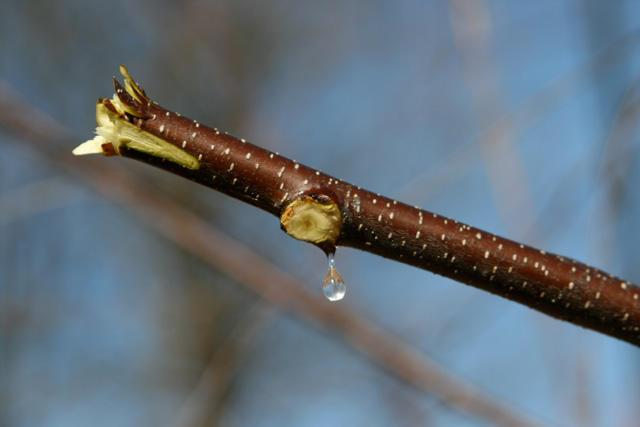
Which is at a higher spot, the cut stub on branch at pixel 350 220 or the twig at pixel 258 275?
the twig at pixel 258 275

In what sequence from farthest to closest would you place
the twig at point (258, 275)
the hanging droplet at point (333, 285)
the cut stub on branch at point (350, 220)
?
the twig at point (258, 275), the hanging droplet at point (333, 285), the cut stub on branch at point (350, 220)

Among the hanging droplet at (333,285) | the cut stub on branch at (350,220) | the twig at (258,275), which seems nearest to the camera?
the cut stub on branch at (350,220)

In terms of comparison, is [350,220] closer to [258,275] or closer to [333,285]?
[333,285]

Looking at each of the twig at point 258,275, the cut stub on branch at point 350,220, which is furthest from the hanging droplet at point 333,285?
the twig at point 258,275

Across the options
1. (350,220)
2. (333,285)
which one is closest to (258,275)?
(333,285)

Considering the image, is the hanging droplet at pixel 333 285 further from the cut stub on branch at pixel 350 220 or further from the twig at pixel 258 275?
the twig at pixel 258 275

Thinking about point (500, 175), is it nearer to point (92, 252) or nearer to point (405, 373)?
point (405, 373)

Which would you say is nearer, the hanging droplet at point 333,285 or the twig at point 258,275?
the hanging droplet at point 333,285
